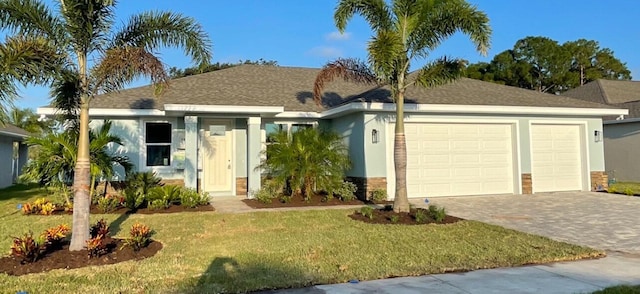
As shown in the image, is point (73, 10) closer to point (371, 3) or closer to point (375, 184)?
point (371, 3)

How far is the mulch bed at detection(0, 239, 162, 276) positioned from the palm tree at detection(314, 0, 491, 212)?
5333mm

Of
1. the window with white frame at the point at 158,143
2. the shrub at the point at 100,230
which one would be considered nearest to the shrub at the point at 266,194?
the window with white frame at the point at 158,143

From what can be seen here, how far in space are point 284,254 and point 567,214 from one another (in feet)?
24.1

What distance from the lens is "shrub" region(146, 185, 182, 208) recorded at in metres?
11.0

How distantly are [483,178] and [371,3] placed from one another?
756 cm

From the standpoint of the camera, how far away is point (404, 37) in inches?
366

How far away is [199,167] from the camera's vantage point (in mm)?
13578

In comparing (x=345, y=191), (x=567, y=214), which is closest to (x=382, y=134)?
(x=345, y=191)

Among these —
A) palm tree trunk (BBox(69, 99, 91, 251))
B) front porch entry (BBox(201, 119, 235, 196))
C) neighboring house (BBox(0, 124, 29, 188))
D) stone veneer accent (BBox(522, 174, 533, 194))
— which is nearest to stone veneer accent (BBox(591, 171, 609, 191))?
stone veneer accent (BBox(522, 174, 533, 194))

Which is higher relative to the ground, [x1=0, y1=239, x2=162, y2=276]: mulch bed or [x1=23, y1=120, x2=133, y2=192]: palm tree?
[x1=23, y1=120, x2=133, y2=192]: palm tree

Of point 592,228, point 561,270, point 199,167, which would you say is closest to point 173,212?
point 199,167

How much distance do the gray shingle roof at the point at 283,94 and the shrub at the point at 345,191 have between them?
2639 millimetres

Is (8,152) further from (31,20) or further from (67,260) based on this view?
(67,260)

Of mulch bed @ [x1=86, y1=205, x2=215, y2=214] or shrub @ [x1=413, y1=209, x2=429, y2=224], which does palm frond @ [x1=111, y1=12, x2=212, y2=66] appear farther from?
shrub @ [x1=413, y1=209, x2=429, y2=224]
